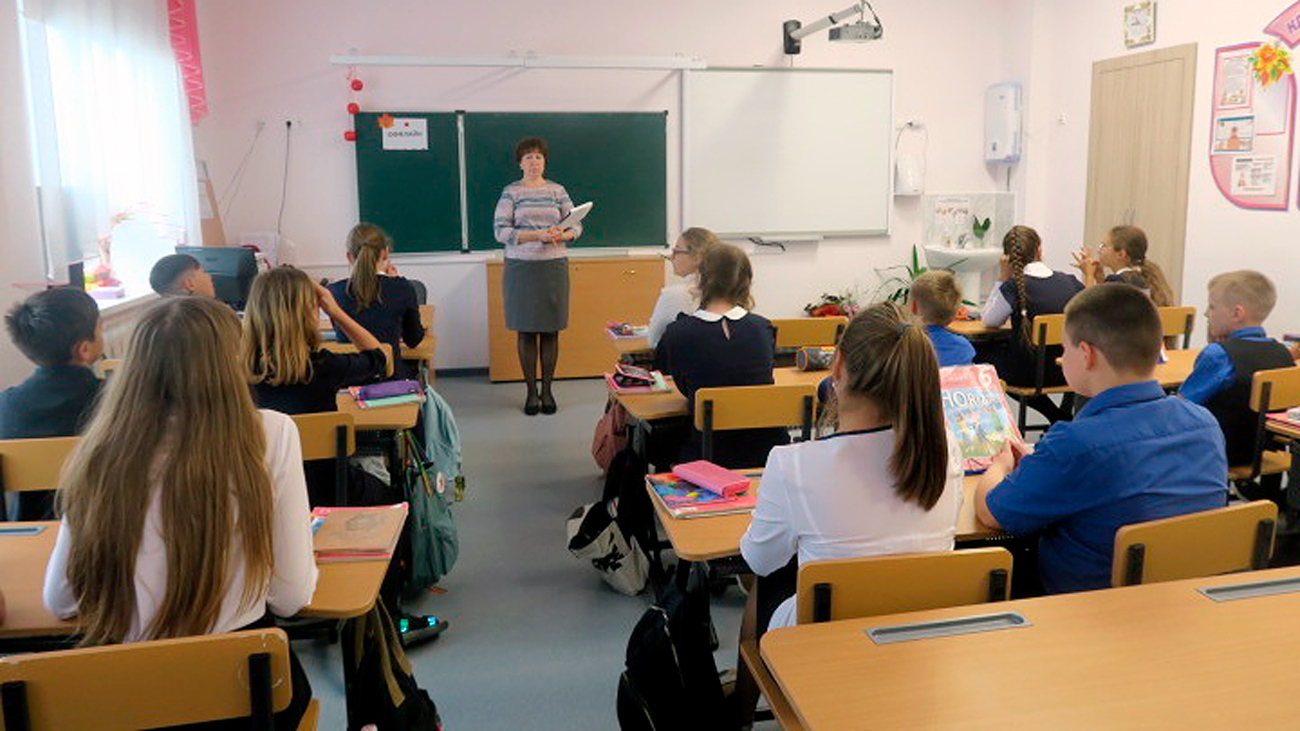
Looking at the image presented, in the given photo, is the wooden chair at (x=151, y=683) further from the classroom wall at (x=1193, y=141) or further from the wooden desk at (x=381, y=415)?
the classroom wall at (x=1193, y=141)

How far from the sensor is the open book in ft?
8.61

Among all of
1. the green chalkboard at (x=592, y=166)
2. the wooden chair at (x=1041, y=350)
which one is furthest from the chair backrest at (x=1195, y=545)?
the green chalkboard at (x=592, y=166)

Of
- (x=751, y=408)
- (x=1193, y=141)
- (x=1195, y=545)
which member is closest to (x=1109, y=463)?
(x=1195, y=545)

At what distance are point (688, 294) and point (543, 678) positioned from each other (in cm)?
184

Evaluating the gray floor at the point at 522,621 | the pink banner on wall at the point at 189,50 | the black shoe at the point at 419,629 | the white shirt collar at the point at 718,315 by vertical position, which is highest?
the pink banner on wall at the point at 189,50

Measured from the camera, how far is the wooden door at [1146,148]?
6414mm

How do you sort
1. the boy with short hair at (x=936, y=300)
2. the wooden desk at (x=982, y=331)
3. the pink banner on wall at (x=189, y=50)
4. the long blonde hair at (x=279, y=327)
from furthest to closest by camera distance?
the pink banner on wall at (x=189, y=50)
the wooden desk at (x=982, y=331)
the boy with short hair at (x=936, y=300)
the long blonde hair at (x=279, y=327)

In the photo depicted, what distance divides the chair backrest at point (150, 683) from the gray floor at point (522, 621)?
1.31 meters

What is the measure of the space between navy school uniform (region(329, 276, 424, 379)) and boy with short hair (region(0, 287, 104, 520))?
1.60 metres

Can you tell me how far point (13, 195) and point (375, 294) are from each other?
1.49 metres

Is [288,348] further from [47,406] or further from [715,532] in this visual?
[715,532]

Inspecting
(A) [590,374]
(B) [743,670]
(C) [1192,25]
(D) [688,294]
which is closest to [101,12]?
(D) [688,294]

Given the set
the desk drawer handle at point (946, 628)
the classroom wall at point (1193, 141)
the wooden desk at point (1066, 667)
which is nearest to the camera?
the wooden desk at point (1066, 667)

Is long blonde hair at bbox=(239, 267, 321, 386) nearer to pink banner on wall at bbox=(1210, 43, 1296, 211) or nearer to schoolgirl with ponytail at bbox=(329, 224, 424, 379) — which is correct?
schoolgirl with ponytail at bbox=(329, 224, 424, 379)
